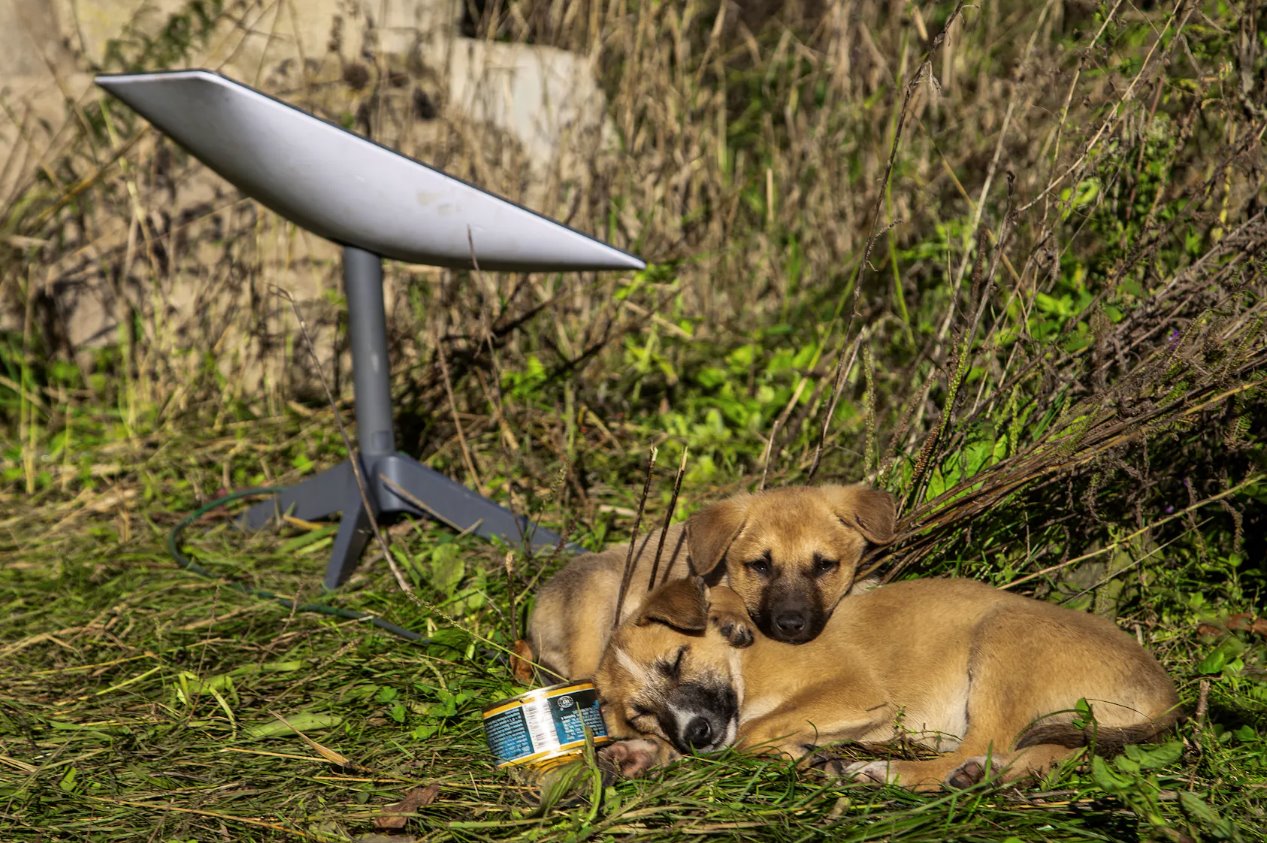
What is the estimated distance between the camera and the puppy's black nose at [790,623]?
3209 mm

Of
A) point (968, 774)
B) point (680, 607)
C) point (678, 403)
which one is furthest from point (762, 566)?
point (678, 403)

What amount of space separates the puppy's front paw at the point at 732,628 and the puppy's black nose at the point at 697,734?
0.33 m

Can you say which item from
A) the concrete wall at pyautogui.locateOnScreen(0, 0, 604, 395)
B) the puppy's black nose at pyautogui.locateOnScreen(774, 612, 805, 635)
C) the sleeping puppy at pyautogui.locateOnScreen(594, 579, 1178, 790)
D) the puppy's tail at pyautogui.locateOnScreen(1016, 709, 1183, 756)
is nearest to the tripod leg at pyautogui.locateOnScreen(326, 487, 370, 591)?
the sleeping puppy at pyautogui.locateOnScreen(594, 579, 1178, 790)

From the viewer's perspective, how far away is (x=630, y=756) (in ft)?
9.78

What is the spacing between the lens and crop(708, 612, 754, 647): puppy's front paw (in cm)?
329

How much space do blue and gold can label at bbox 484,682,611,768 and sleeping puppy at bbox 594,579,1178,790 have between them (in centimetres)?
21

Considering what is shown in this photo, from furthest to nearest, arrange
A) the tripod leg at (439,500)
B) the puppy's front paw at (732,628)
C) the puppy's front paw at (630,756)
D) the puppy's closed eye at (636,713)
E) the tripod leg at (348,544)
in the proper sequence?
1. the tripod leg at (439,500)
2. the tripod leg at (348,544)
3. the puppy's front paw at (732,628)
4. the puppy's closed eye at (636,713)
5. the puppy's front paw at (630,756)

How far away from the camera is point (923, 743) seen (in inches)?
122

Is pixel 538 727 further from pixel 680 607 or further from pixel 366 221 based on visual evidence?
pixel 366 221

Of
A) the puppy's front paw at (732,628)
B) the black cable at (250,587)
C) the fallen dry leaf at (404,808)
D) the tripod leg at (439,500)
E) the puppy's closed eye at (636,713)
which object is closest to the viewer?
the fallen dry leaf at (404,808)

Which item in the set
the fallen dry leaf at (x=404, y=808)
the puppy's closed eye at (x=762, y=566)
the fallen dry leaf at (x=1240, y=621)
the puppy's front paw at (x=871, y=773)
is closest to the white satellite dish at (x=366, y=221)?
the puppy's closed eye at (x=762, y=566)

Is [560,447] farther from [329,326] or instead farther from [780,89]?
[780,89]

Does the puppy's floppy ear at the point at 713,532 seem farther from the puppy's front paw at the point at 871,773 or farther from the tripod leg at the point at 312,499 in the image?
the tripod leg at the point at 312,499

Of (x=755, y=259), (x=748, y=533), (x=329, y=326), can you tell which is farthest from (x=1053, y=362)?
(x=329, y=326)
